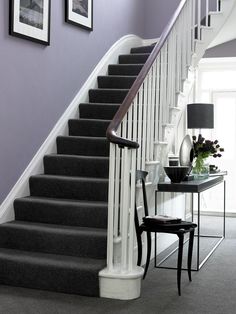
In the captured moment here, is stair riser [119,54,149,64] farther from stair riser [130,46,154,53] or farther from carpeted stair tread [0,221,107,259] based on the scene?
carpeted stair tread [0,221,107,259]

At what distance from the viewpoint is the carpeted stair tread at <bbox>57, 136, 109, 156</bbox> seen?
211 inches

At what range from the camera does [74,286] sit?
3891 millimetres

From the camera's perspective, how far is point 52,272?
13.0 feet

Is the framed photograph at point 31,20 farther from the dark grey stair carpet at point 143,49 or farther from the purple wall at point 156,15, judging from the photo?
the purple wall at point 156,15

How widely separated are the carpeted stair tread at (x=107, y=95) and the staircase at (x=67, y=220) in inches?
8.4

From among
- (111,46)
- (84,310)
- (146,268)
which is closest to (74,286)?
(84,310)

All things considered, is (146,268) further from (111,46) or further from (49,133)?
(111,46)

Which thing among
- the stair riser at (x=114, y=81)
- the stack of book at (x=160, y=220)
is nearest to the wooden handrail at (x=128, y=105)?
the stack of book at (x=160, y=220)

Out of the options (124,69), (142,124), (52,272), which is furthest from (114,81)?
(52,272)

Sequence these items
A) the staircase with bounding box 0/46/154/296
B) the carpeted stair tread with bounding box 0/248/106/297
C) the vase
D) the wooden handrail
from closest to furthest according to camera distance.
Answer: the wooden handrail < the carpeted stair tread with bounding box 0/248/106/297 < the staircase with bounding box 0/46/154/296 < the vase

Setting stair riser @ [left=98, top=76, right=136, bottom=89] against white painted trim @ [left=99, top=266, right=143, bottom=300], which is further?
stair riser @ [left=98, top=76, right=136, bottom=89]

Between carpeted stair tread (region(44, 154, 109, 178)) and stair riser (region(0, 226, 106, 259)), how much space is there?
0.91m

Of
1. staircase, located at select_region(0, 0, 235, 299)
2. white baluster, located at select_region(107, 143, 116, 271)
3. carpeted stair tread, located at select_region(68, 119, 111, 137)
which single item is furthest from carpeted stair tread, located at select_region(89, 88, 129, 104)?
white baluster, located at select_region(107, 143, 116, 271)

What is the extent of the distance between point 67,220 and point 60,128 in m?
1.39
